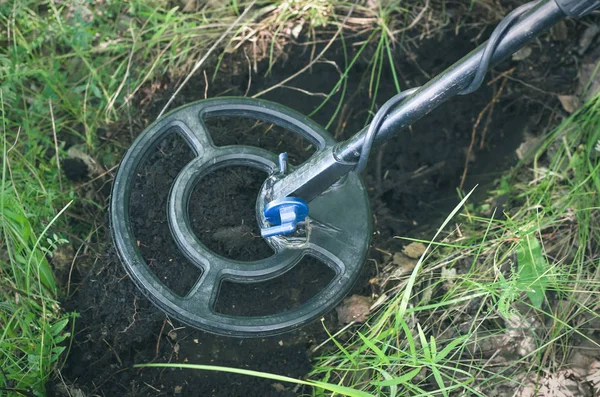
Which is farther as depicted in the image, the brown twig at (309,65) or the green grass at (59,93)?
the brown twig at (309,65)

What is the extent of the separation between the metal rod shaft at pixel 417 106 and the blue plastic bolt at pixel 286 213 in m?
0.05

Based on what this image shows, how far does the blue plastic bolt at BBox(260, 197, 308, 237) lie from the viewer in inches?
57.9

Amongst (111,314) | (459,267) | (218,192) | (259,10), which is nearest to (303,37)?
(259,10)

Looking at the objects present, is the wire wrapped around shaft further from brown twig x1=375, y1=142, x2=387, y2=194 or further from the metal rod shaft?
brown twig x1=375, y1=142, x2=387, y2=194

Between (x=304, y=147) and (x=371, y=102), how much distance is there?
324 mm

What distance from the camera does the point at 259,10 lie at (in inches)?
79.7

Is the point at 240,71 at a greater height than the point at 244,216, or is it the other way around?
the point at 240,71

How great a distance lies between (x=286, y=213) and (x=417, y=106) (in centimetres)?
41

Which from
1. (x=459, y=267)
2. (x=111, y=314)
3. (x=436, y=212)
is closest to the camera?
(x=111, y=314)

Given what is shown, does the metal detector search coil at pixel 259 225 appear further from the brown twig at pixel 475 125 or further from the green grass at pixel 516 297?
the brown twig at pixel 475 125

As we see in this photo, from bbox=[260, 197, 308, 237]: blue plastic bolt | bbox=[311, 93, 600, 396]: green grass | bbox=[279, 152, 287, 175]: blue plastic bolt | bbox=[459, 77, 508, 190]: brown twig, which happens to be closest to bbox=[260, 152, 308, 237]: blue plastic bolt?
bbox=[260, 197, 308, 237]: blue plastic bolt

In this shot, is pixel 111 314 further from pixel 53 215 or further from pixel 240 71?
pixel 240 71

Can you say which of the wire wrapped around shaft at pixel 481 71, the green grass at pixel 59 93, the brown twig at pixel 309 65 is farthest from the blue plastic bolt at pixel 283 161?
the green grass at pixel 59 93

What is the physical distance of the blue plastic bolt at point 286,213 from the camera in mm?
1470
